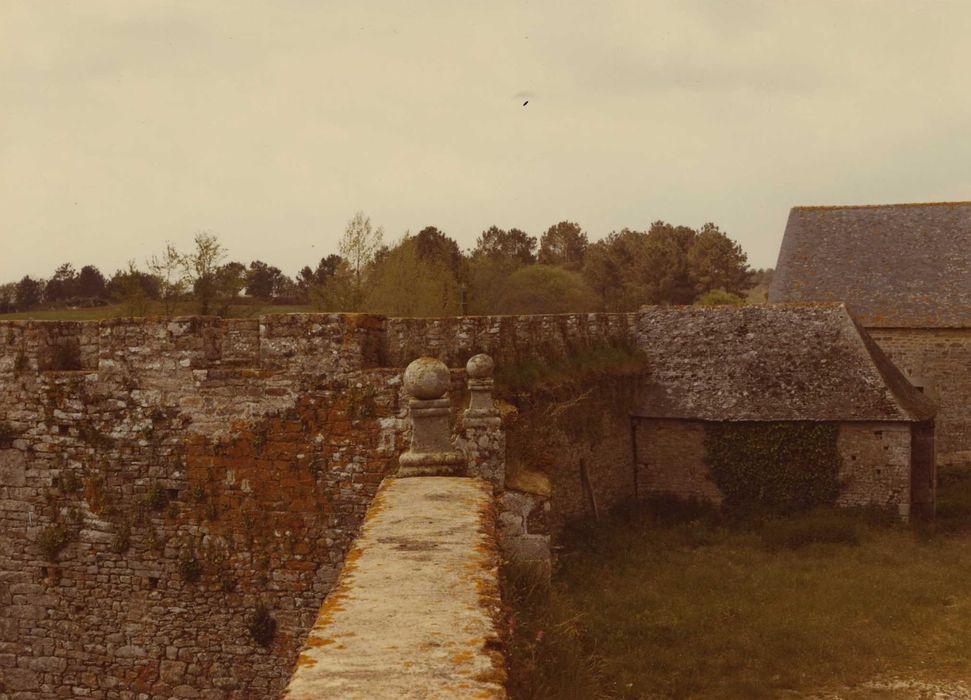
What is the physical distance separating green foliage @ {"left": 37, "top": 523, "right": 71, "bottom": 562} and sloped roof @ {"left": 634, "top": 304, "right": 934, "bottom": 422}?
13232 millimetres

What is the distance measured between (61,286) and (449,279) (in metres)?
17.4

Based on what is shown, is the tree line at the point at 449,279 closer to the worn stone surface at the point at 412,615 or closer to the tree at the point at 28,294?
the tree at the point at 28,294

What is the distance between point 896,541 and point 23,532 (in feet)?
51.2

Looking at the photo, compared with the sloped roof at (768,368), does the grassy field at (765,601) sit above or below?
below

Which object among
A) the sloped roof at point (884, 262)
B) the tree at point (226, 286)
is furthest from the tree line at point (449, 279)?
the sloped roof at point (884, 262)

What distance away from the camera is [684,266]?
183 feet

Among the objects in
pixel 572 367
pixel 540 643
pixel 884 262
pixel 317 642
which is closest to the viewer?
pixel 317 642

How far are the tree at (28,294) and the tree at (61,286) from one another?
0.41 meters

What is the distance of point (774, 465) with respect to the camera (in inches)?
751

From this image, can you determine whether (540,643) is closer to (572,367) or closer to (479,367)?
(479,367)

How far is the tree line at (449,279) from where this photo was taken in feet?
107

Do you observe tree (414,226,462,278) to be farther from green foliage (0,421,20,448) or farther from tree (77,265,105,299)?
green foliage (0,421,20,448)

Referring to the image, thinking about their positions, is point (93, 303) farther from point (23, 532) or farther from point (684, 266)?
point (684, 266)

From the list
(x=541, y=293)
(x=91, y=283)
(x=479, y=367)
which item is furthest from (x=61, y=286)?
(x=479, y=367)
